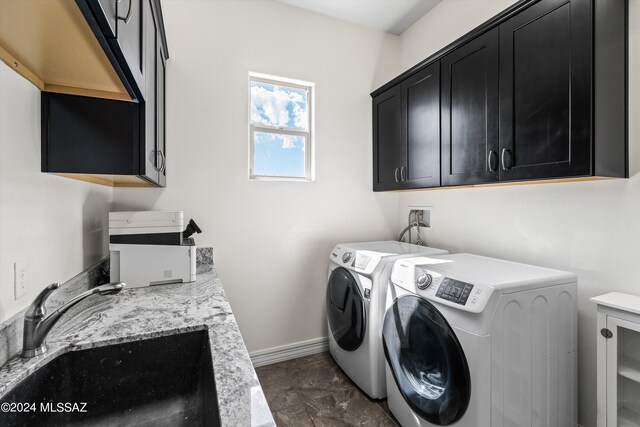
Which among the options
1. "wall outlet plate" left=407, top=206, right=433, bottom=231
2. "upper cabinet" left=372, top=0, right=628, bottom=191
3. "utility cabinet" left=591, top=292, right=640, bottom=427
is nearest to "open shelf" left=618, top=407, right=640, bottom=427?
"utility cabinet" left=591, top=292, right=640, bottom=427

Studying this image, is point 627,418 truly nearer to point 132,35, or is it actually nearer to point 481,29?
point 481,29

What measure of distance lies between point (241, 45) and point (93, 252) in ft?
5.83

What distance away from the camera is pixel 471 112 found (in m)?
1.77

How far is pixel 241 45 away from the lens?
91.7 inches

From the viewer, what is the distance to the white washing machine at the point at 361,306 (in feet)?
6.31

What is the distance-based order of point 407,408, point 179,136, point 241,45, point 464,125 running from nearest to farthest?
point 407,408 < point 464,125 < point 179,136 < point 241,45

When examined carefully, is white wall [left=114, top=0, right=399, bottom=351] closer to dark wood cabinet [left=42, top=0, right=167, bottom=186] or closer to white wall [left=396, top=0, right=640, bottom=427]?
white wall [left=396, top=0, right=640, bottom=427]

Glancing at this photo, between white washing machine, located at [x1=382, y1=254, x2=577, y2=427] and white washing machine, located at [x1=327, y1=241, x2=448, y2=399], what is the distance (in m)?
0.27

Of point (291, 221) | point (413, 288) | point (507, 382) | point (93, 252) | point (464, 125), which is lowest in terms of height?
point (507, 382)

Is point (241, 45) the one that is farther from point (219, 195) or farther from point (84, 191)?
point (84, 191)

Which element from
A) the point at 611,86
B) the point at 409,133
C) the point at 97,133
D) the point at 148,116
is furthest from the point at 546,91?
the point at 97,133

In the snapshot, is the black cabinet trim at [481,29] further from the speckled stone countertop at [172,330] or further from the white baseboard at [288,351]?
the white baseboard at [288,351]

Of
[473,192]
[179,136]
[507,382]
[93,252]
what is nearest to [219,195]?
[179,136]

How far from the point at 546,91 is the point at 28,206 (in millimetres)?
2133
